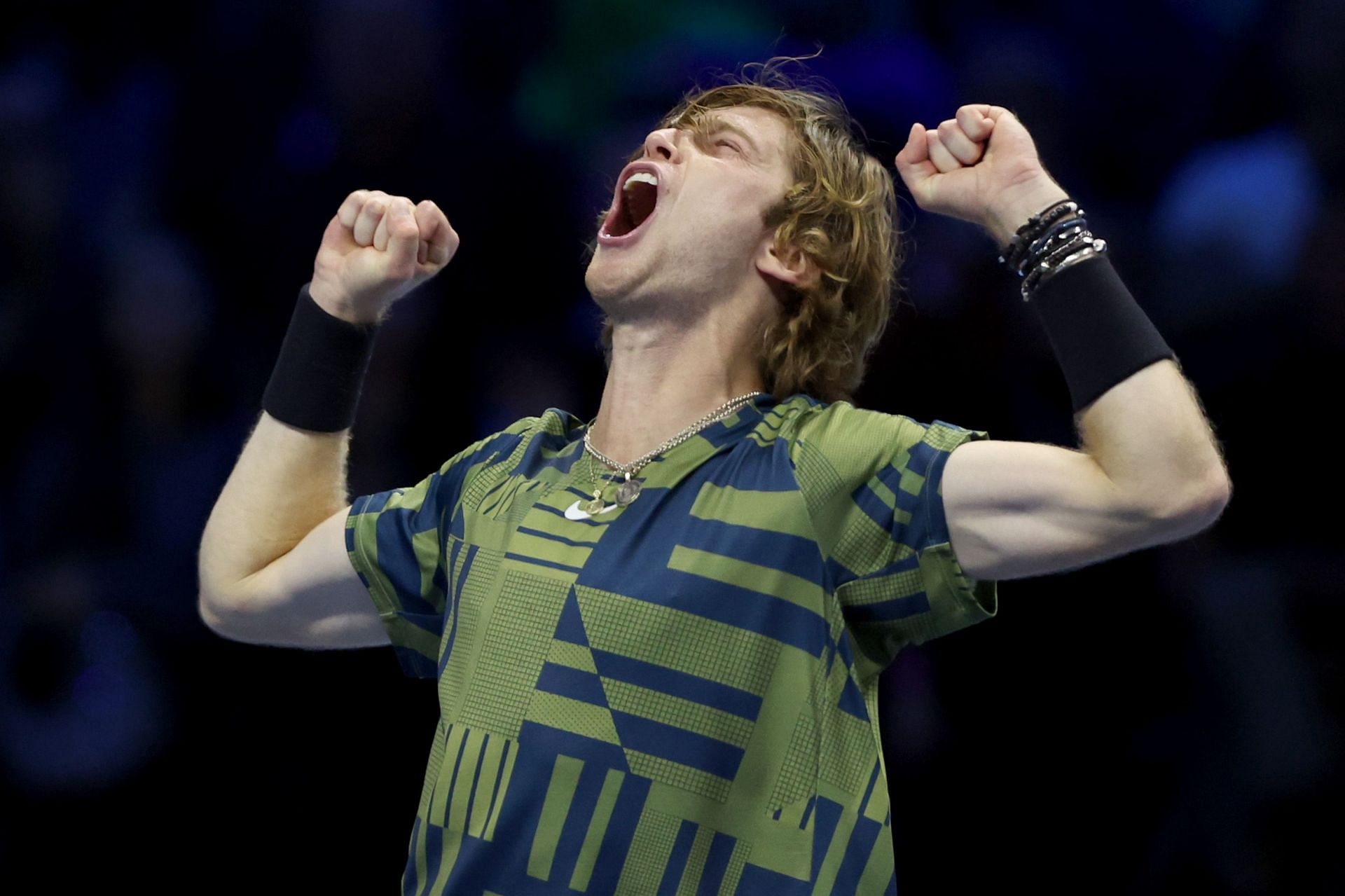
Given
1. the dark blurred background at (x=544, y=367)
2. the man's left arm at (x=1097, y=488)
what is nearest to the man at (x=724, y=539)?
the man's left arm at (x=1097, y=488)

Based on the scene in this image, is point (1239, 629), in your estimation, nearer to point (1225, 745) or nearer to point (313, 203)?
point (1225, 745)

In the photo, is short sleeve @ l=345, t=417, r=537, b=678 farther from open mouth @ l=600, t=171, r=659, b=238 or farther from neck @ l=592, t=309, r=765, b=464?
open mouth @ l=600, t=171, r=659, b=238

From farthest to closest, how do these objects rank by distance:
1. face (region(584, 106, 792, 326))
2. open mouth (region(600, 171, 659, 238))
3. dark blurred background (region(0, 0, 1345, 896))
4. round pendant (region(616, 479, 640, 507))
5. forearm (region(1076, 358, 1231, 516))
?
dark blurred background (region(0, 0, 1345, 896))
open mouth (region(600, 171, 659, 238))
face (region(584, 106, 792, 326))
round pendant (region(616, 479, 640, 507))
forearm (region(1076, 358, 1231, 516))

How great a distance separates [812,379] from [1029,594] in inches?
30.5

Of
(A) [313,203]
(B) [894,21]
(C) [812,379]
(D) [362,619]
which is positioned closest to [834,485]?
(C) [812,379]

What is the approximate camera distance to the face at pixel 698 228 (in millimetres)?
1533

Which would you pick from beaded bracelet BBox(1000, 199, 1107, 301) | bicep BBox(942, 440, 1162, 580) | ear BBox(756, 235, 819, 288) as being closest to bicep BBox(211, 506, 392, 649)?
ear BBox(756, 235, 819, 288)

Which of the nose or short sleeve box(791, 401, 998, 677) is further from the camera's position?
the nose

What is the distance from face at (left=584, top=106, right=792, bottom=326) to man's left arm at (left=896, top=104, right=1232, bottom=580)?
1.06ft

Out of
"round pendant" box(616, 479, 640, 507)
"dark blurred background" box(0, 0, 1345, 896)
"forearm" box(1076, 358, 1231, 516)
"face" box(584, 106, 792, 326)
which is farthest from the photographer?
"dark blurred background" box(0, 0, 1345, 896)

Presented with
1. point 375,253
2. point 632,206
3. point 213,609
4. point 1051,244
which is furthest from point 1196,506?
point 213,609

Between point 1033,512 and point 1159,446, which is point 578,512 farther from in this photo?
point 1159,446

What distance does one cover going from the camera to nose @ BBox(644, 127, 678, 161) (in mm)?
1603

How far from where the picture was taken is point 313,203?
2.60 metres
